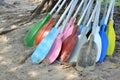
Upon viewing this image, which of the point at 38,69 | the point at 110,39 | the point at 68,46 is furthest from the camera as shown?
the point at 110,39

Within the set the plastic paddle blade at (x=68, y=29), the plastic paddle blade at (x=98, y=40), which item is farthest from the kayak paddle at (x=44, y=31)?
the plastic paddle blade at (x=98, y=40)

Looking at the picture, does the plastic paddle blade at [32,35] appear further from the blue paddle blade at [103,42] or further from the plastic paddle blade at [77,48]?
the blue paddle blade at [103,42]

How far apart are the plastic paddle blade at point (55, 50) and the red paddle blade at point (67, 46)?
0.06 m

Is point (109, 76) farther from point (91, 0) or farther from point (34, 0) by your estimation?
point (34, 0)

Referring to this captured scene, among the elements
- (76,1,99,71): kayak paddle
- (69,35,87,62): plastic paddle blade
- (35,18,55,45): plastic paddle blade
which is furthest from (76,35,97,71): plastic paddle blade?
(35,18,55,45): plastic paddle blade

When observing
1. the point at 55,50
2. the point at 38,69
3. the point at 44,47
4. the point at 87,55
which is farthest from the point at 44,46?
the point at 87,55

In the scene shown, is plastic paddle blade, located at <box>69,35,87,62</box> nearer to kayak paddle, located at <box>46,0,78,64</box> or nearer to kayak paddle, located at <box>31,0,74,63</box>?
kayak paddle, located at <box>46,0,78,64</box>

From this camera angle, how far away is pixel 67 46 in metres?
3.91

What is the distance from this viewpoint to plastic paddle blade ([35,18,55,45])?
4.28 metres

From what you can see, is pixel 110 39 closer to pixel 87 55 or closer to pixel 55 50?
pixel 87 55

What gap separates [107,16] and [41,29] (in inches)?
35.7

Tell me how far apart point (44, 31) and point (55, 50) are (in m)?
0.48

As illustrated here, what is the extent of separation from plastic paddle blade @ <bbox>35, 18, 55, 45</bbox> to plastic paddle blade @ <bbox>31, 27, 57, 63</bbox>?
0.21 m

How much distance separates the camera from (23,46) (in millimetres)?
4309
